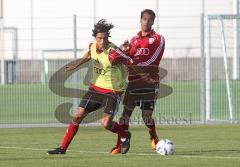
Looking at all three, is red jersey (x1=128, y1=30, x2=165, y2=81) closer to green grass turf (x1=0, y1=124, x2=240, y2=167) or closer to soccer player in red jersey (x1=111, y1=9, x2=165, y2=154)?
soccer player in red jersey (x1=111, y1=9, x2=165, y2=154)

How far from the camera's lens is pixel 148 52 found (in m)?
16.4

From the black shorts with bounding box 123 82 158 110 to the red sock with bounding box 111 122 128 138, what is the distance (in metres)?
0.77

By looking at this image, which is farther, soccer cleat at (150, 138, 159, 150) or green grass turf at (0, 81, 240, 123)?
green grass turf at (0, 81, 240, 123)

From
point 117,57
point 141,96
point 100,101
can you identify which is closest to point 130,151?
point 141,96

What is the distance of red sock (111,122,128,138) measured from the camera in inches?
622

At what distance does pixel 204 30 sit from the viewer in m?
24.6

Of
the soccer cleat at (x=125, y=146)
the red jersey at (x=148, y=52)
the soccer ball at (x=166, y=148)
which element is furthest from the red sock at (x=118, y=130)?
the red jersey at (x=148, y=52)

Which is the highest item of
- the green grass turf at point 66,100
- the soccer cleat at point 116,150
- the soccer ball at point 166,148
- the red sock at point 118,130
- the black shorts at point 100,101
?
the black shorts at point 100,101

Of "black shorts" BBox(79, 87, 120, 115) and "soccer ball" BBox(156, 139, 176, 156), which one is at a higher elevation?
"black shorts" BBox(79, 87, 120, 115)

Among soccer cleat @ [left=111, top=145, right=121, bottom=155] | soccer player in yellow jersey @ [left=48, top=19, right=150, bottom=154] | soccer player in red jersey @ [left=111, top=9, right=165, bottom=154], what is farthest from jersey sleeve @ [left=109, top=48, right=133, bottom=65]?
soccer cleat @ [left=111, top=145, right=121, bottom=155]

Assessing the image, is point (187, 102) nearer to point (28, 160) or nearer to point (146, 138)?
point (146, 138)

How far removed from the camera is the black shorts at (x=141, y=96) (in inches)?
648

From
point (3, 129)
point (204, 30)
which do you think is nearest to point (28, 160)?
point (3, 129)

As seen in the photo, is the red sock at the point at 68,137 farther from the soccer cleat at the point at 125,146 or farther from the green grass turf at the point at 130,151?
the soccer cleat at the point at 125,146
